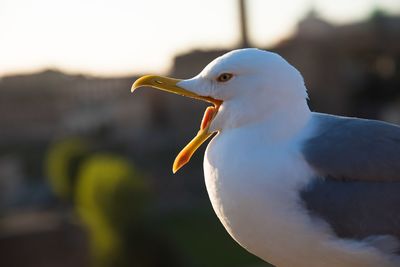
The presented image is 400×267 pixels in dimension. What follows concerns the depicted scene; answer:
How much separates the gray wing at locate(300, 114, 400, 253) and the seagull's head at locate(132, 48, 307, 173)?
0.25ft

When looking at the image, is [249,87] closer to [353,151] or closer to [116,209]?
[353,151]

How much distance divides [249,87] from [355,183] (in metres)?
0.21

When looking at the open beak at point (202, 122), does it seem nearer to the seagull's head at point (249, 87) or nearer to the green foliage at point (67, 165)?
the seagull's head at point (249, 87)

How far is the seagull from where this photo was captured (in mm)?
1093

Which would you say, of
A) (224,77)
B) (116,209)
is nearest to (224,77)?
(224,77)

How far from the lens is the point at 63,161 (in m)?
6.98

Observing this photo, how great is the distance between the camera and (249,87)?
3.80 feet

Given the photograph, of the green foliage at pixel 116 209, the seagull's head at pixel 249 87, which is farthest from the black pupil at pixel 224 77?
the green foliage at pixel 116 209

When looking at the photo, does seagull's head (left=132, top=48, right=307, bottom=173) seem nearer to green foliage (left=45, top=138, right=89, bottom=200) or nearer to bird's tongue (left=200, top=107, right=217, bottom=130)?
bird's tongue (left=200, top=107, right=217, bottom=130)

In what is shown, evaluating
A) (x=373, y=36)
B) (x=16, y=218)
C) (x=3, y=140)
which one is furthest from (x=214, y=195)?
(x=3, y=140)

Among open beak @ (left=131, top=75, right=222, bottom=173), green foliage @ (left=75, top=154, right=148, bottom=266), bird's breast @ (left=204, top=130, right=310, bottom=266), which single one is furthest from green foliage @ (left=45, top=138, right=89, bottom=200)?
bird's breast @ (left=204, top=130, right=310, bottom=266)

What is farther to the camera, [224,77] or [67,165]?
[67,165]

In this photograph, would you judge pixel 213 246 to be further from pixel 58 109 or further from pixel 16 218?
pixel 58 109

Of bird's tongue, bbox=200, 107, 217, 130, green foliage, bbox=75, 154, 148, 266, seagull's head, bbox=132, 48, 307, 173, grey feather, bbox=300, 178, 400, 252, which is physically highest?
seagull's head, bbox=132, 48, 307, 173
